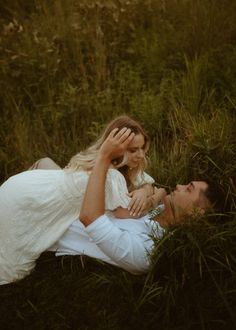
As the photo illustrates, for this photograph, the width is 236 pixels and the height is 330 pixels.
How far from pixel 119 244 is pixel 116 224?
0.30 m

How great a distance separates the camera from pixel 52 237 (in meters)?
3.53

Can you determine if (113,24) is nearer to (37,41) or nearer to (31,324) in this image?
(37,41)

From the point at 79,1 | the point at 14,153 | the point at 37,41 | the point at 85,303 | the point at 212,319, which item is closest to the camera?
the point at 212,319

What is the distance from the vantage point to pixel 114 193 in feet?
11.1

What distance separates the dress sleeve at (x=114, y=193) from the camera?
3.39 m

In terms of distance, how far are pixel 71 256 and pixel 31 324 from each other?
582 millimetres

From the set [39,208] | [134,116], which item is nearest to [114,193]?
[39,208]

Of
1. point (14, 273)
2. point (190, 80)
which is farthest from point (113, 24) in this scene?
point (14, 273)

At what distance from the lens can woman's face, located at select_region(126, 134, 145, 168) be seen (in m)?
3.62

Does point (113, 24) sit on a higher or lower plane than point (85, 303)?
higher

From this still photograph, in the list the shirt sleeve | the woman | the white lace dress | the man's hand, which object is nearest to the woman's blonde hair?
the woman

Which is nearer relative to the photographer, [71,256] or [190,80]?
[71,256]

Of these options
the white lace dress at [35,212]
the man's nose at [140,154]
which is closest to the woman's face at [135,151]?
the man's nose at [140,154]

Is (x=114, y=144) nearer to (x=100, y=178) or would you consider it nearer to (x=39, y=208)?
(x=100, y=178)
